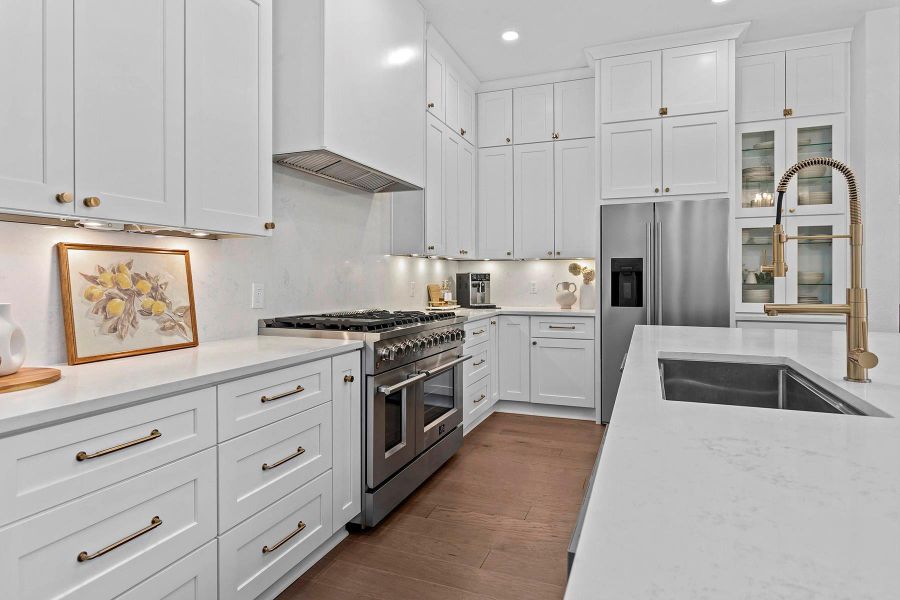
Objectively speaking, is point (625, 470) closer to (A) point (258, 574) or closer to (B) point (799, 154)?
(A) point (258, 574)

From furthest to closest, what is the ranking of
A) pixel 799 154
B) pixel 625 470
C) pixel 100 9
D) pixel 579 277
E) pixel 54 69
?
pixel 579 277 → pixel 799 154 → pixel 100 9 → pixel 54 69 → pixel 625 470

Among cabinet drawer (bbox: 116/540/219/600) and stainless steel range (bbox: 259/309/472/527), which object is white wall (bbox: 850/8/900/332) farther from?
cabinet drawer (bbox: 116/540/219/600)

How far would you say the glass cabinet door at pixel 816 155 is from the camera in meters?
3.79

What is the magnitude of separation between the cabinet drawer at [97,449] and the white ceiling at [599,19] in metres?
3.05

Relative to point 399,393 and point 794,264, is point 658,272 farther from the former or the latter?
point 399,393

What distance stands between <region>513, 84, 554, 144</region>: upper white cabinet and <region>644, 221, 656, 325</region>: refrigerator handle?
130 cm

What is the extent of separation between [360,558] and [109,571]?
1084mm

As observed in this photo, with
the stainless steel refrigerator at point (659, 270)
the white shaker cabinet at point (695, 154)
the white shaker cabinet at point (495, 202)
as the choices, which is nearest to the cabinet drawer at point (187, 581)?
the stainless steel refrigerator at point (659, 270)

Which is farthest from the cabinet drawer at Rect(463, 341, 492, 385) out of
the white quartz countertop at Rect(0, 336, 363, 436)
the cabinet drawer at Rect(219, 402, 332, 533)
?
the cabinet drawer at Rect(219, 402, 332, 533)

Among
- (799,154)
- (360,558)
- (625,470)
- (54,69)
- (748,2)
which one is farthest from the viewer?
(799,154)

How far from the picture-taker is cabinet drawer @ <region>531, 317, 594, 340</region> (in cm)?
421

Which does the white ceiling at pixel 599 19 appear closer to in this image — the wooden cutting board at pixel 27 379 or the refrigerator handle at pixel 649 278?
the refrigerator handle at pixel 649 278

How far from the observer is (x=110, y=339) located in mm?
1805

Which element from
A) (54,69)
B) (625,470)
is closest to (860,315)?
(625,470)
